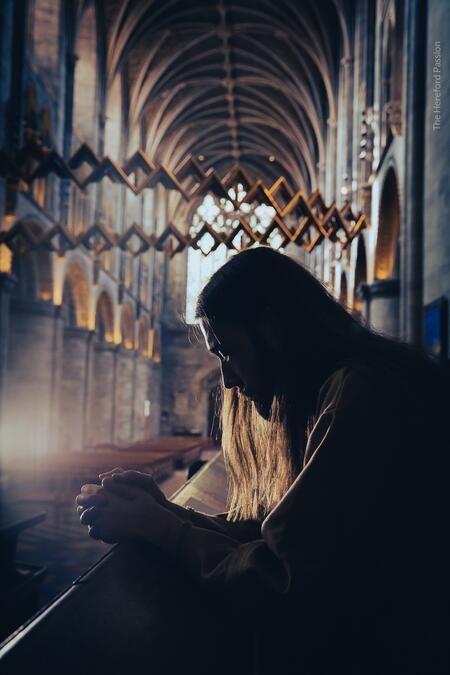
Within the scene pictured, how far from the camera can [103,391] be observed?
20.2 m

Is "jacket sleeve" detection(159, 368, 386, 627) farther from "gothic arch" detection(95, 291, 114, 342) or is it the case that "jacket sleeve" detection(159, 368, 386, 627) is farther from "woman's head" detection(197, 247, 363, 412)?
"gothic arch" detection(95, 291, 114, 342)

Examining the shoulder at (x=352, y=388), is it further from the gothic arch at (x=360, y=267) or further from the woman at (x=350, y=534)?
the gothic arch at (x=360, y=267)

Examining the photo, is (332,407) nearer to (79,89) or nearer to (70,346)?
(70,346)

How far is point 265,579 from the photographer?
37.9 inches

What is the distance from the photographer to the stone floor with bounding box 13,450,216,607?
5.40m

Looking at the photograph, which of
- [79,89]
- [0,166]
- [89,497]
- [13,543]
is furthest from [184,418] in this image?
[89,497]

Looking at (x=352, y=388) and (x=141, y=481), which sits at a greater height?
(x=352, y=388)

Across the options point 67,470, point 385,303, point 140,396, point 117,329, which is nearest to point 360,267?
point 385,303

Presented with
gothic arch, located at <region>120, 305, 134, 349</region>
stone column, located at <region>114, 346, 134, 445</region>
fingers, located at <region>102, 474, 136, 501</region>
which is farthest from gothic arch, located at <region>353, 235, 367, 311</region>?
fingers, located at <region>102, 474, 136, 501</region>

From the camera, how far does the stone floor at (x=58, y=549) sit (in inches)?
213

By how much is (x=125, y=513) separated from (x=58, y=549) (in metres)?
5.77

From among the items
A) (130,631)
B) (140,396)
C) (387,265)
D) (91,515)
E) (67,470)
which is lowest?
(140,396)

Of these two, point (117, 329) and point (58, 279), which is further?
point (117, 329)

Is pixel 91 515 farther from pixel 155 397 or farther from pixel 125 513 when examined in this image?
pixel 155 397
